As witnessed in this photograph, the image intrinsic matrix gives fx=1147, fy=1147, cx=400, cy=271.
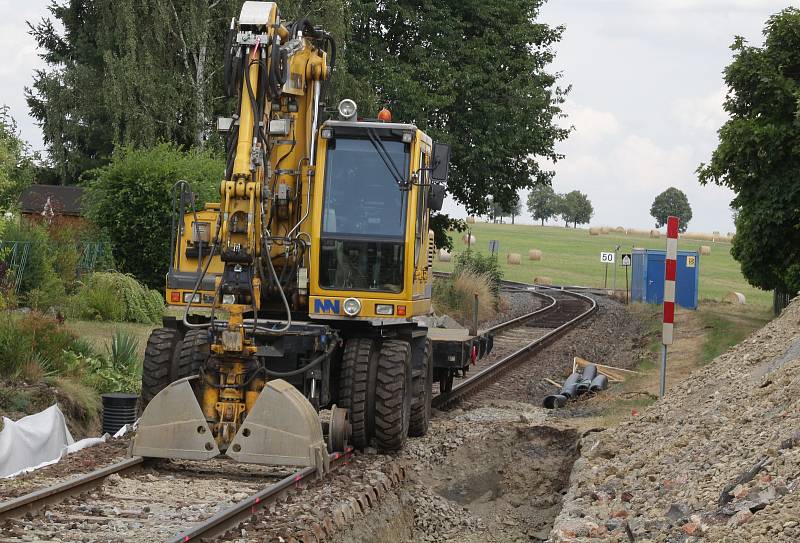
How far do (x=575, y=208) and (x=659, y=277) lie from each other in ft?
442

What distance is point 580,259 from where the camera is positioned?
8606cm

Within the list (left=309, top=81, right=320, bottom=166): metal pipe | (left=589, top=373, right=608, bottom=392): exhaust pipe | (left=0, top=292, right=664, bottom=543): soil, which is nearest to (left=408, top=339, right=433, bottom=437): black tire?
(left=0, top=292, right=664, bottom=543): soil

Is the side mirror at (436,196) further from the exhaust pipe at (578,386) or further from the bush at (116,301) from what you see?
the bush at (116,301)

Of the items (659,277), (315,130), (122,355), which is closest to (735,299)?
(659,277)

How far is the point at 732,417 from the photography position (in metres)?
9.95

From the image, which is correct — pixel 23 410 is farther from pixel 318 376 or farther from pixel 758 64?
pixel 758 64

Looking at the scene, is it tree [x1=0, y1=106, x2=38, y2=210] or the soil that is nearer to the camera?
the soil

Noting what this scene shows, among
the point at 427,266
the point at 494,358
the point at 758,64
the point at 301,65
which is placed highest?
the point at 758,64

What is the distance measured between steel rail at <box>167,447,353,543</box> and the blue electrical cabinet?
90.2 feet

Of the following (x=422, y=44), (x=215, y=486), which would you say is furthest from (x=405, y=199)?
(x=422, y=44)

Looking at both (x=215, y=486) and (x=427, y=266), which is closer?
(x=215, y=486)

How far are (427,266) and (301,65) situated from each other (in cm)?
286

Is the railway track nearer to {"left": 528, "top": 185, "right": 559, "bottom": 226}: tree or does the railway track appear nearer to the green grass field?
the green grass field

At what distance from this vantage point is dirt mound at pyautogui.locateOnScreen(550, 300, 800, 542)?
704cm
